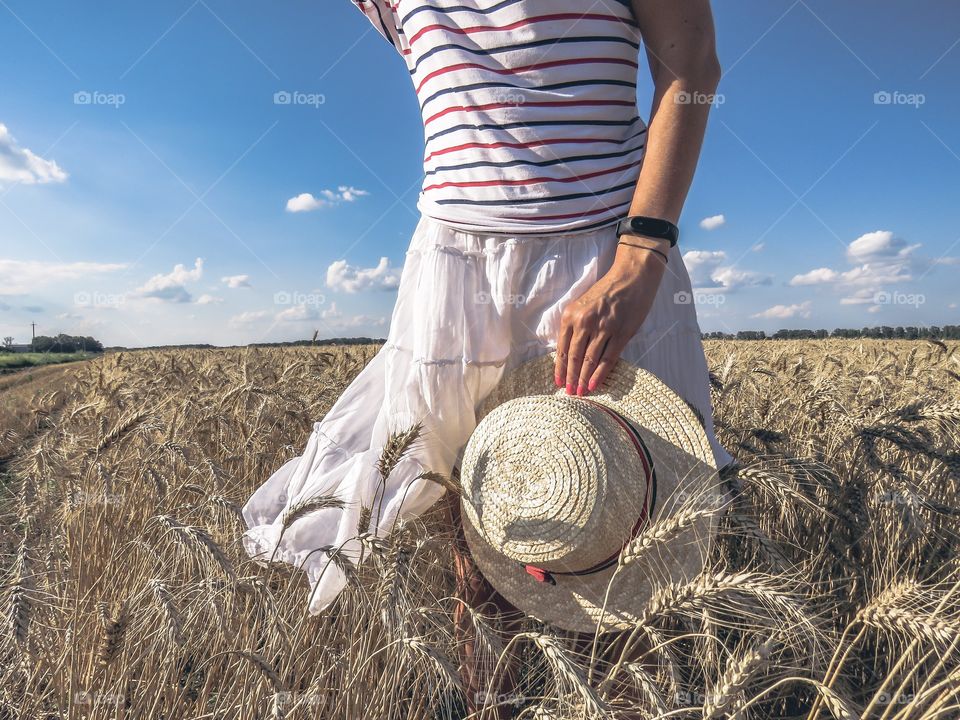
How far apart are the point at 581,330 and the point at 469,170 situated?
0.48m

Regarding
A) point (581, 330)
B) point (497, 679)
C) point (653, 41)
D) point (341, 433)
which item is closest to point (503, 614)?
point (497, 679)

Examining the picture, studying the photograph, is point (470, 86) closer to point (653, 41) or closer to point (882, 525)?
point (653, 41)

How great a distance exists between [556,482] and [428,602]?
86cm

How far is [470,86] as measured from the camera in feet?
4.75

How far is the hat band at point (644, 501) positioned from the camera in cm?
130

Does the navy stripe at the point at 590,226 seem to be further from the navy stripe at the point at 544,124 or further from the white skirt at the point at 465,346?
the navy stripe at the point at 544,124

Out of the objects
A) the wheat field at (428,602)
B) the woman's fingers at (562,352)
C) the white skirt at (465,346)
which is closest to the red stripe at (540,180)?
the white skirt at (465,346)

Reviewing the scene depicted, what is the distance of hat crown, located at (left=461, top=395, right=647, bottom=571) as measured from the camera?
48.9 inches

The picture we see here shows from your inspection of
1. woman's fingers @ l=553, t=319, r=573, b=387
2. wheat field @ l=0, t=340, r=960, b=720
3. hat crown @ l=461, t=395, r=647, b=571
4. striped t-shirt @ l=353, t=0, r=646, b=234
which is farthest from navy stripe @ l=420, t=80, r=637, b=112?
wheat field @ l=0, t=340, r=960, b=720

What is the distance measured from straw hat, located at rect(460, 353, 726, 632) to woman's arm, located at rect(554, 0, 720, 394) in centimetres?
10

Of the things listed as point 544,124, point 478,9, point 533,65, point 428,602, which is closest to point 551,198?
point 544,124

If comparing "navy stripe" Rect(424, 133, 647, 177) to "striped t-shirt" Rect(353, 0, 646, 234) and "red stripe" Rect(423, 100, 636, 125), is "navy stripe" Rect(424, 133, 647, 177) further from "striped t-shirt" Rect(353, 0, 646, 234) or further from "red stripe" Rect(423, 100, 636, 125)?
"red stripe" Rect(423, 100, 636, 125)

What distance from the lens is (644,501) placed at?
50.9 inches

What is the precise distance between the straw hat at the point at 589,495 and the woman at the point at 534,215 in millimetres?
96
